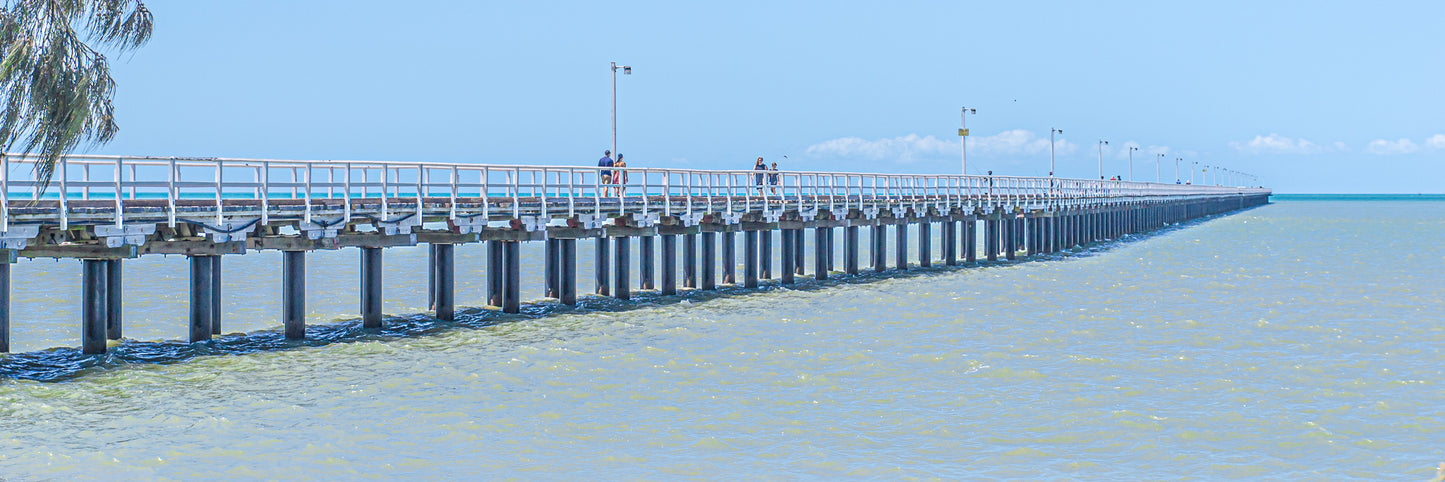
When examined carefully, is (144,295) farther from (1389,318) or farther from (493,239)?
(1389,318)

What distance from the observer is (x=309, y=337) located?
24547mm

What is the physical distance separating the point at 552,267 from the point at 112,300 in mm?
10938

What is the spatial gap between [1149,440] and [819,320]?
516 inches

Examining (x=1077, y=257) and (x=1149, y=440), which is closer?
(x=1149, y=440)

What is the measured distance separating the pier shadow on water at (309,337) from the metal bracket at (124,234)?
1.89 m

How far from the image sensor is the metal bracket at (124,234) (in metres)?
19.9

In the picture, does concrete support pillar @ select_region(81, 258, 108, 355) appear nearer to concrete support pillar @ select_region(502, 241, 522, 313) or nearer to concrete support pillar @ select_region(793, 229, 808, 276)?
concrete support pillar @ select_region(502, 241, 522, 313)

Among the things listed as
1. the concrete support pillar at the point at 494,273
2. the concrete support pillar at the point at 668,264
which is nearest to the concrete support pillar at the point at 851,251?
the concrete support pillar at the point at 668,264

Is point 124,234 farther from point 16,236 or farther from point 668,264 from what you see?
point 668,264

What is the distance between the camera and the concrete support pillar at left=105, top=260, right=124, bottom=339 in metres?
21.1

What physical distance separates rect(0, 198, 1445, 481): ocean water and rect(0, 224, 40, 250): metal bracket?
75.7 inches

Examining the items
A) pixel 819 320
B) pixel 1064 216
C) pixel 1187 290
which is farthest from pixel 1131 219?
pixel 819 320

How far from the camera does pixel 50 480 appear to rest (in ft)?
43.9

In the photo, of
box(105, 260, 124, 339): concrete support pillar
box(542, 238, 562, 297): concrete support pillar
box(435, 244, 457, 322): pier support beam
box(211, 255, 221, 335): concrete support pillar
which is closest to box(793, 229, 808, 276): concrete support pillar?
box(542, 238, 562, 297): concrete support pillar
